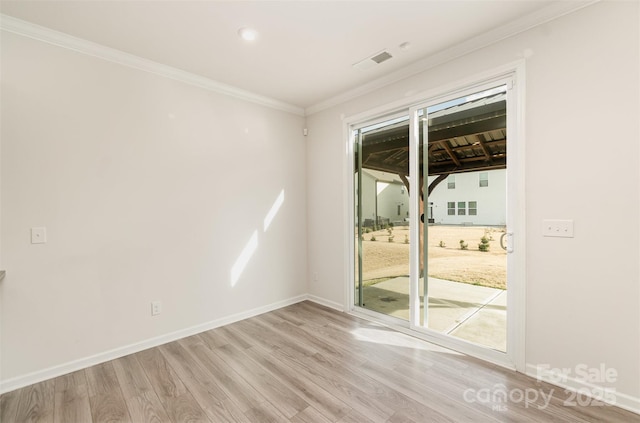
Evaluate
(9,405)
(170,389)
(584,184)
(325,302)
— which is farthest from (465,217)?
(9,405)

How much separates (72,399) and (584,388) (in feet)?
11.7

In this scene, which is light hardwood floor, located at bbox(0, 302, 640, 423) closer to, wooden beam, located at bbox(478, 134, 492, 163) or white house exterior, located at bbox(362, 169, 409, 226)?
white house exterior, located at bbox(362, 169, 409, 226)

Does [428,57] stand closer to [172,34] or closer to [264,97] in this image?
[264,97]

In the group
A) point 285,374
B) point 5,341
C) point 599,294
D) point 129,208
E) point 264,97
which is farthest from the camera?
point 264,97

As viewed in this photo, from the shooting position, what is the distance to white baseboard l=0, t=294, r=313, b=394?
83.6 inches

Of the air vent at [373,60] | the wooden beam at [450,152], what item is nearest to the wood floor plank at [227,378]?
the wooden beam at [450,152]

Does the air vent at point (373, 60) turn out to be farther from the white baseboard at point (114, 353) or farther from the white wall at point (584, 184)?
the white baseboard at point (114, 353)

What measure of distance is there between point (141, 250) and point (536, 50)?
3.75 meters

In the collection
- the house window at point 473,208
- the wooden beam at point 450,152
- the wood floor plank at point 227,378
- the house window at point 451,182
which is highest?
the wooden beam at point 450,152

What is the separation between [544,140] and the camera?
2105 mm

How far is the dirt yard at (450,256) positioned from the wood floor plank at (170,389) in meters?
2.29

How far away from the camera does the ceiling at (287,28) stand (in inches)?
78.8

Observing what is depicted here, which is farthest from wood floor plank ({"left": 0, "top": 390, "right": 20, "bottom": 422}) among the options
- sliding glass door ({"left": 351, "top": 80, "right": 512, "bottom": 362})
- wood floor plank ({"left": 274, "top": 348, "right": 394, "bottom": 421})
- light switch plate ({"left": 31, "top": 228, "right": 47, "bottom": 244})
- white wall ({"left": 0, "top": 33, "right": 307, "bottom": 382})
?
sliding glass door ({"left": 351, "top": 80, "right": 512, "bottom": 362})

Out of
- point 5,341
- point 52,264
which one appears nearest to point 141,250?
point 52,264
